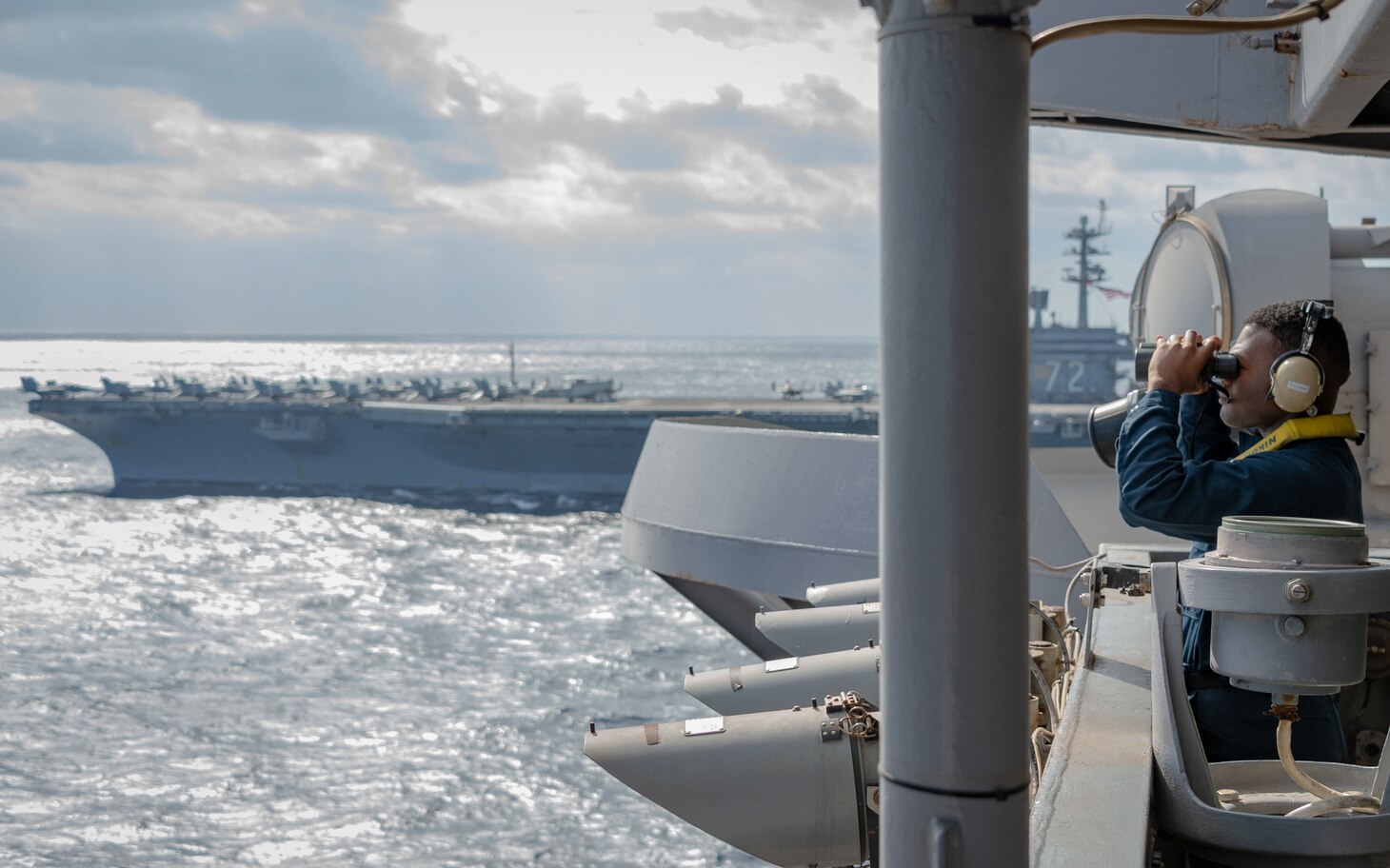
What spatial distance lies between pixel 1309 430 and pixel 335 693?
18.3 metres

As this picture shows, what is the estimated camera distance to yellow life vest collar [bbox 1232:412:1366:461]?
92.4 inches

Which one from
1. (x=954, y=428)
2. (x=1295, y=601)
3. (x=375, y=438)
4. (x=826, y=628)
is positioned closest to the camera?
(x=954, y=428)

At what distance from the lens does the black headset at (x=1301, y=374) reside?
225cm

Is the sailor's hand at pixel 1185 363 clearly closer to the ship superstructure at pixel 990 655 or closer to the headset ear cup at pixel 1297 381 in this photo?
the headset ear cup at pixel 1297 381

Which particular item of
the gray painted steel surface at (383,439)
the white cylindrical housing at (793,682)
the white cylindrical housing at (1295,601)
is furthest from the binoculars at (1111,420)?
the gray painted steel surface at (383,439)

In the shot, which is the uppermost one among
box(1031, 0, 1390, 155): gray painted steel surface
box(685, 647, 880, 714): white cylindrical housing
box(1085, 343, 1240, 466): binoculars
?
box(1031, 0, 1390, 155): gray painted steel surface

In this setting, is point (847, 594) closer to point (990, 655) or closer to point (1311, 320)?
point (1311, 320)

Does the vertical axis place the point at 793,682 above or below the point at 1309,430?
below

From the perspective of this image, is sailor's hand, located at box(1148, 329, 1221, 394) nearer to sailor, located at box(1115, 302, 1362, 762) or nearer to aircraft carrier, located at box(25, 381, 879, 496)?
sailor, located at box(1115, 302, 1362, 762)

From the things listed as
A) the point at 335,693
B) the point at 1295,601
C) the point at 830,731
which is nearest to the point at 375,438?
the point at 335,693

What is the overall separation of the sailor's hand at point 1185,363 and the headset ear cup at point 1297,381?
13cm

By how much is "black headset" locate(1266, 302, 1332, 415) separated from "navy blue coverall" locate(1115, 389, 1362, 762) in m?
0.12

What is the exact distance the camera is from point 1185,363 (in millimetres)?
2363

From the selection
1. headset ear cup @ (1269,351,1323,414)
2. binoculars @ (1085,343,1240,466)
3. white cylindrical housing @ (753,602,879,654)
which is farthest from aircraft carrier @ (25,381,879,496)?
headset ear cup @ (1269,351,1323,414)
